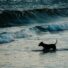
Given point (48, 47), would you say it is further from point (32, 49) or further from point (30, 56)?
point (30, 56)

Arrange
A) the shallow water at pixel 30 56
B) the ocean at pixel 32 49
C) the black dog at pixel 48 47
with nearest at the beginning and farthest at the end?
the shallow water at pixel 30 56 < the ocean at pixel 32 49 < the black dog at pixel 48 47

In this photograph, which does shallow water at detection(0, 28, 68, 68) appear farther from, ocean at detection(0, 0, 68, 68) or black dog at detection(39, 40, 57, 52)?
black dog at detection(39, 40, 57, 52)

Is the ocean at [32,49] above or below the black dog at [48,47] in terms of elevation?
below

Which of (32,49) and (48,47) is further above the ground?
(48,47)

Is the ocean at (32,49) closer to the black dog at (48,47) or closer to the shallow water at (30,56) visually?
the shallow water at (30,56)

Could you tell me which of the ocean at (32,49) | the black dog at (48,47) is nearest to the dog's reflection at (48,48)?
the black dog at (48,47)

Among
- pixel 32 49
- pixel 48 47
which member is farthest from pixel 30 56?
pixel 32 49

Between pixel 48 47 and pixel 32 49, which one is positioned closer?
pixel 48 47

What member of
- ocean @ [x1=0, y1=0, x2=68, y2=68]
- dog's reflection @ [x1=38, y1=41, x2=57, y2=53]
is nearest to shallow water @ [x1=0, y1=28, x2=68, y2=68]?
ocean @ [x1=0, y1=0, x2=68, y2=68]

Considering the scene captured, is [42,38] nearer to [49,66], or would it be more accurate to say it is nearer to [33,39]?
[33,39]

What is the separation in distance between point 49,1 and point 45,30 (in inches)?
729

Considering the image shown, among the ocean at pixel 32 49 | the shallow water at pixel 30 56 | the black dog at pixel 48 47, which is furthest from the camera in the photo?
the black dog at pixel 48 47

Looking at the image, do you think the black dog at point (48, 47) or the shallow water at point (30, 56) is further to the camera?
the black dog at point (48, 47)

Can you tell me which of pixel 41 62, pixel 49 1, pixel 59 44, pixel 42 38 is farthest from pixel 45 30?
pixel 49 1
